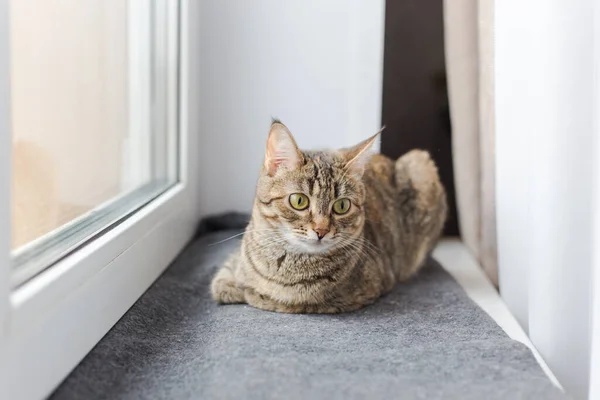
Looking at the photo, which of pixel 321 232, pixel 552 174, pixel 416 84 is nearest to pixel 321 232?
pixel 321 232

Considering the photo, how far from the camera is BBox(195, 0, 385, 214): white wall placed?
6.19ft

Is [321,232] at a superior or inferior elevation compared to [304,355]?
superior

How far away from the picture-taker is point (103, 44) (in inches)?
54.8

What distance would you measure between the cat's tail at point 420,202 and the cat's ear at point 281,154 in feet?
1.58

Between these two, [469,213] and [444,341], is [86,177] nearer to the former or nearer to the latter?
[444,341]

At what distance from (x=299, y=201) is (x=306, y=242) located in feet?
0.26

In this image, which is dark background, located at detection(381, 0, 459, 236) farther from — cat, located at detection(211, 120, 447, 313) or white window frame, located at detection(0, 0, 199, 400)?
white window frame, located at detection(0, 0, 199, 400)

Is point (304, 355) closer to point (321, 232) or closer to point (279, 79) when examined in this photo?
point (321, 232)

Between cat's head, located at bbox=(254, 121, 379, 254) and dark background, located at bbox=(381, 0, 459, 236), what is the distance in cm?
71

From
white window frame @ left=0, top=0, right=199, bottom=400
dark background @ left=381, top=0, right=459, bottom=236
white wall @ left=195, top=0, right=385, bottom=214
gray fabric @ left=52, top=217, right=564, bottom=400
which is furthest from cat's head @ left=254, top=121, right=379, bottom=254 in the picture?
dark background @ left=381, top=0, right=459, bottom=236

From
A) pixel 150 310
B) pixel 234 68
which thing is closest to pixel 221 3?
pixel 234 68

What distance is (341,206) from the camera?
1299 mm

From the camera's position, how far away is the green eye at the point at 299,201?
1265mm

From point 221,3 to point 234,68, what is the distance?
Answer: 0.61ft
